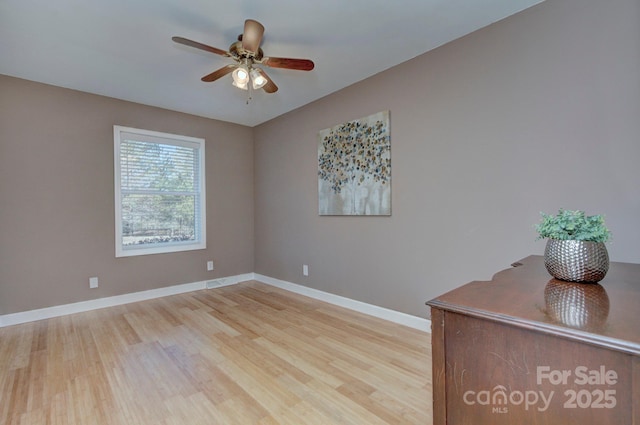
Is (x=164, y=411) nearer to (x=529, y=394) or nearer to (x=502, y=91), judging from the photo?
(x=529, y=394)

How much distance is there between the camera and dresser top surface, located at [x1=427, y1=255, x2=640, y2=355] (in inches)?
26.7

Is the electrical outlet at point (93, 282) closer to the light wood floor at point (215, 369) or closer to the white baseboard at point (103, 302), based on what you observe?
the white baseboard at point (103, 302)

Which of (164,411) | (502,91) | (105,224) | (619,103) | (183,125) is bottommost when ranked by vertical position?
(164,411)

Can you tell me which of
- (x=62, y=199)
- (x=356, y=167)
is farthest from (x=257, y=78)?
(x=62, y=199)

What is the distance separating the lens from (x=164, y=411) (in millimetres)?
1642

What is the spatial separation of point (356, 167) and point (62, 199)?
10.3ft

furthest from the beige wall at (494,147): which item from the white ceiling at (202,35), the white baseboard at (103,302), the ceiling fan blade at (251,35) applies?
the white baseboard at (103,302)

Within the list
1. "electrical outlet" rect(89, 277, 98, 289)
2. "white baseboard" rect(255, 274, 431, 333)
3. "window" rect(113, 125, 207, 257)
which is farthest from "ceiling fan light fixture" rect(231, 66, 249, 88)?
"electrical outlet" rect(89, 277, 98, 289)

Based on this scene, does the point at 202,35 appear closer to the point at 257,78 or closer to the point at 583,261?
the point at 257,78

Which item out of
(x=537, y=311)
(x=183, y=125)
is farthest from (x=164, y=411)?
(x=183, y=125)

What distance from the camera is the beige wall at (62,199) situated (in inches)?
115

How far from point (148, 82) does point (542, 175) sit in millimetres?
3634

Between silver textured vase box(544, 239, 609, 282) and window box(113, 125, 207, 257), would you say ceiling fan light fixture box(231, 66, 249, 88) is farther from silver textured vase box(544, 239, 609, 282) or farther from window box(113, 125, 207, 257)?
silver textured vase box(544, 239, 609, 282)

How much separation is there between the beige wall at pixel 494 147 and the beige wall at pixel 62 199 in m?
2.35
